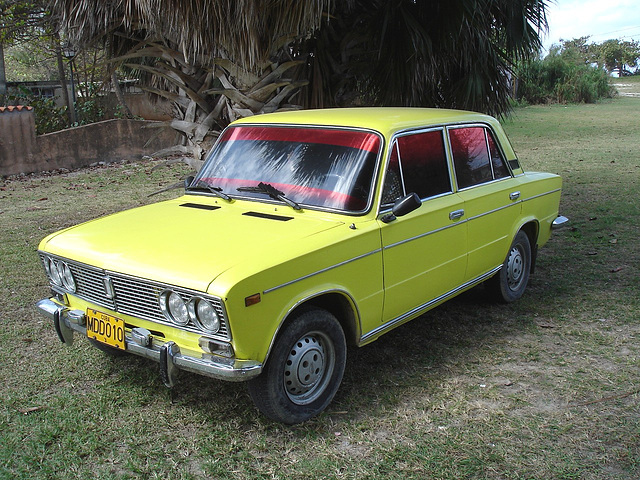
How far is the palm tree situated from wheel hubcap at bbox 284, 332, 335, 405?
380 centimetres

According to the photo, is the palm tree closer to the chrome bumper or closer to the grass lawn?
the grass lawn

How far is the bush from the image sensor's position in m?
34.8

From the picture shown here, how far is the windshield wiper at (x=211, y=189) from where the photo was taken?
4.64 m

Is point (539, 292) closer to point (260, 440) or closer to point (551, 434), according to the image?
point (551, 434)

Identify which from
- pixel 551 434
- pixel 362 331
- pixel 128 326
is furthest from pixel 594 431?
pixel 128 326

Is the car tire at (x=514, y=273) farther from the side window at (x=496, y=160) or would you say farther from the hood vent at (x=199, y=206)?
the hood vent at (x=199, y=206)

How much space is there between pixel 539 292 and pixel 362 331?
270 centimetres

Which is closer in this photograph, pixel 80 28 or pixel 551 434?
pixel 551 434

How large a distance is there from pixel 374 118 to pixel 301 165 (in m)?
0.63

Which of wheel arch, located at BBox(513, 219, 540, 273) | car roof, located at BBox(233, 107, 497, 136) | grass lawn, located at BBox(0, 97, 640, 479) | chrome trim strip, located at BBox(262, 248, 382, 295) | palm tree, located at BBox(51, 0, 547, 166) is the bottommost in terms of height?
grass lawn, located at BBox(0, 97, 640, 479)

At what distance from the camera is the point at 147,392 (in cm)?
419

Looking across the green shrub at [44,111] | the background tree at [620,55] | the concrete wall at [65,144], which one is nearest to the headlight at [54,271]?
the concrete wall at [65,144]

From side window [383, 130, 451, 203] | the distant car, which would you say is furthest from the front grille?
side window [383, 130, 451, 203]

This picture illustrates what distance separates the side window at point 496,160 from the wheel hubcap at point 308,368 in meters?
2.44
